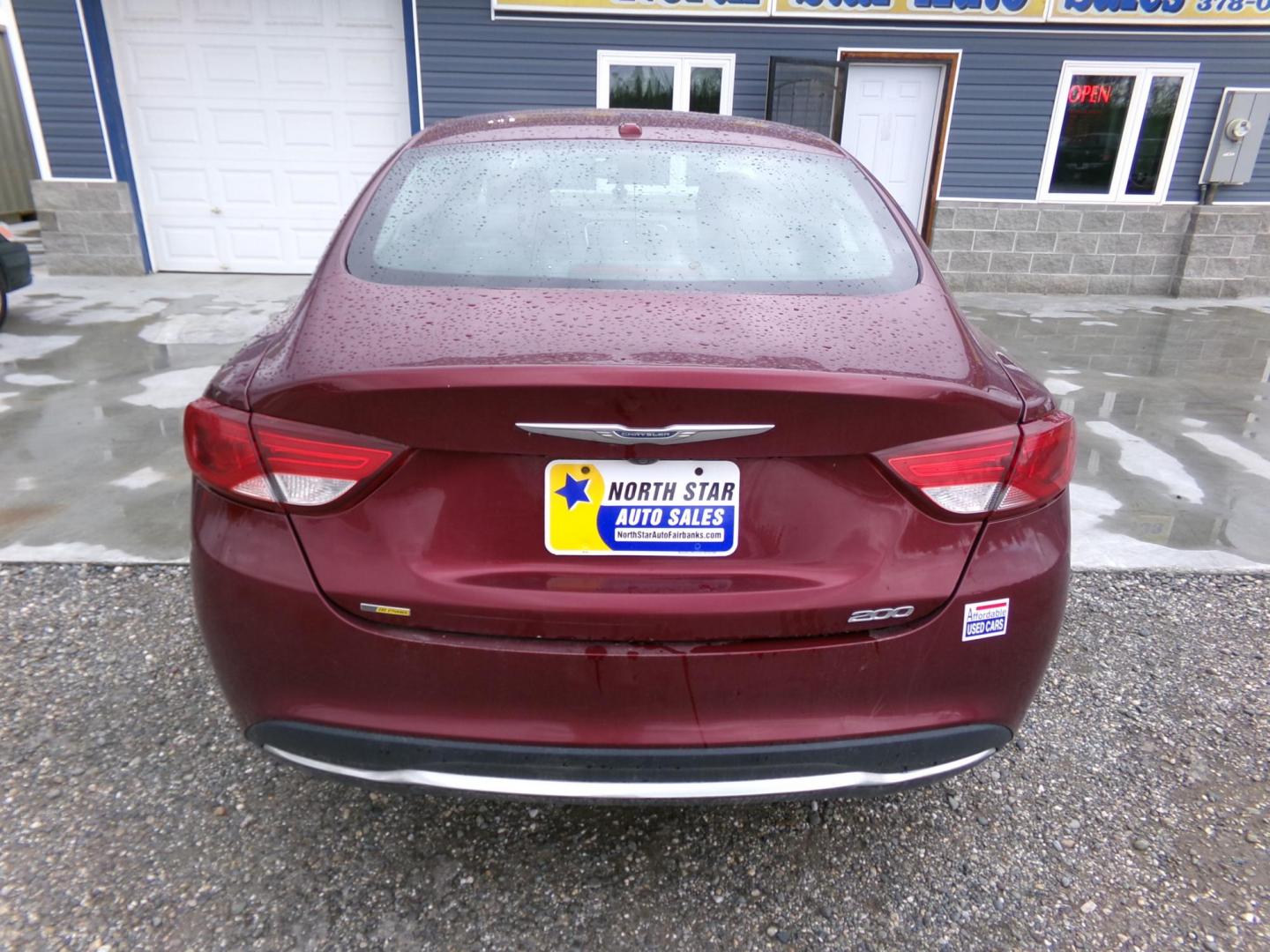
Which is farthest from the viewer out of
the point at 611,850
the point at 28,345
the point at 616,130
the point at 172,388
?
the point at 28,345

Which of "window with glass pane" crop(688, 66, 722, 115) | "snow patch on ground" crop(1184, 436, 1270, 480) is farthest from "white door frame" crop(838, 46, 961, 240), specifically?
"snow patch on ground" crop(1184, 436, 1270, 480)

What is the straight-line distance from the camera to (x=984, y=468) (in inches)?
61.2

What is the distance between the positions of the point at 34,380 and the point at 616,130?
494cm

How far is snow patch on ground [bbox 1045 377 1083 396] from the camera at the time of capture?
5836 mm

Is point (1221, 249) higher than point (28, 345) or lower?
higher

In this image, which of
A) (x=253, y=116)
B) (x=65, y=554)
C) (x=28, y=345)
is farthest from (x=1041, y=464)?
(x=253, y=116)

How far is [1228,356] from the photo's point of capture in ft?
23.1

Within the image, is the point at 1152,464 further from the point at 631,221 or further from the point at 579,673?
the point at 579,673

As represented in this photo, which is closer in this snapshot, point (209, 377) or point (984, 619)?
point (984, 619)

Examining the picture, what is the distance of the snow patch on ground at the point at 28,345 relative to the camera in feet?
19.8

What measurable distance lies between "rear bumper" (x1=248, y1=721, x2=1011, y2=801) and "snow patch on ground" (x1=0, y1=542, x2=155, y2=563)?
2.18 metres

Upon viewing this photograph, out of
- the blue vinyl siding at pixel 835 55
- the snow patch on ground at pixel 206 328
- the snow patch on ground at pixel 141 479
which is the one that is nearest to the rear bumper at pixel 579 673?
the snow patch on ground at pixel 141 479

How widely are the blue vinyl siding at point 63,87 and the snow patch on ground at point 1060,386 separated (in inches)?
362

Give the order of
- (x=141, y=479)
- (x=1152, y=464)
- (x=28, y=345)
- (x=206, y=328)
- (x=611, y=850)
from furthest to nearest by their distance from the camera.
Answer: (x=206, y=328), (x=28, y=345), (x=1152, y=464), (x=141, y=479), (x=611, y=850)
